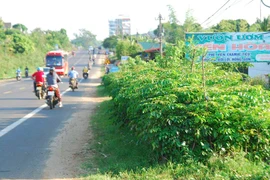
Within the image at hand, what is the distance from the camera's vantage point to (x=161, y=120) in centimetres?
618

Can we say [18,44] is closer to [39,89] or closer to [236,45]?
[39,89]

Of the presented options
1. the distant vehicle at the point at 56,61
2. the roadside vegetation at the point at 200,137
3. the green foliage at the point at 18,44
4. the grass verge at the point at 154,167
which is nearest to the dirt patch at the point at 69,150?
the grass verge at the point at 154,167

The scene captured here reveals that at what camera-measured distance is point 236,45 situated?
1666 centimetres

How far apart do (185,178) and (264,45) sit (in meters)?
12.0

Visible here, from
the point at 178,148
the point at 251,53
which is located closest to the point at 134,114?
the point at 178,148

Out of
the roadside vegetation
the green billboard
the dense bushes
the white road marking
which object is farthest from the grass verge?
the green billboard

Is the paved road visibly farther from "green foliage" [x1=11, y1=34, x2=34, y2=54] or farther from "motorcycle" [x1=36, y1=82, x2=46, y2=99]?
"green foliage" [x1=11, y1=34, x2=34, y2=54]

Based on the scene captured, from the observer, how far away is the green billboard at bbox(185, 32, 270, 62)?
16.4 metres

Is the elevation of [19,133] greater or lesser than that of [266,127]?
lesser

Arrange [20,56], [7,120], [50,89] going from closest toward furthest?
[7,120] → [50,89] → [20,56]

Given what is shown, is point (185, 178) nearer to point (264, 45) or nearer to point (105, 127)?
point (105, 127)

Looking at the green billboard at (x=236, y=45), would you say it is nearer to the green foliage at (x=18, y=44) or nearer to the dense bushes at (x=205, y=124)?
the dense bushes at (x=205, y=124)

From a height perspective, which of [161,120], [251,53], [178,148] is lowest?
[178,148]

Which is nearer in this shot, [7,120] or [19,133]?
[19,133]
